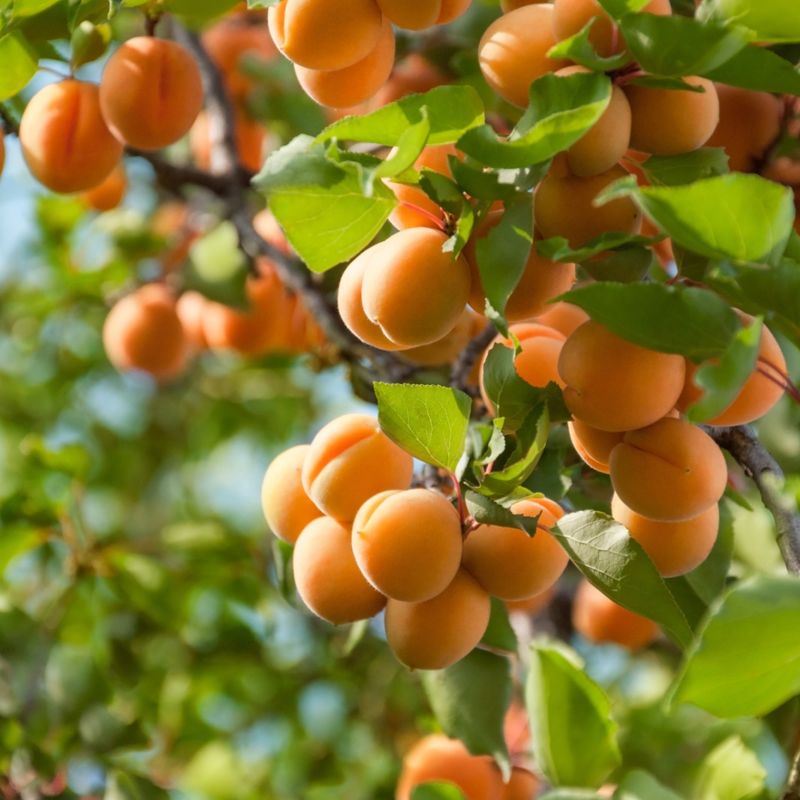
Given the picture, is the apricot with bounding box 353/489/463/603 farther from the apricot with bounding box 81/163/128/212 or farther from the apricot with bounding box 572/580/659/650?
the apricot with bounding box 81/163/128/212

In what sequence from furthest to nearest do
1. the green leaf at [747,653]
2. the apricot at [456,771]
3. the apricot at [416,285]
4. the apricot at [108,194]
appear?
the apricot at [108,194], the apricot at [456,771], the apricot at [416,285], the green leaf at [747,653]

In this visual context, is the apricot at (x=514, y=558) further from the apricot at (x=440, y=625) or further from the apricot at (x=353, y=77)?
the apricot at (x=353, y=77)

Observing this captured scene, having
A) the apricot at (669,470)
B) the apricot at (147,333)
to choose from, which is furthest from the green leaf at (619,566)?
the apricot at (147,333)

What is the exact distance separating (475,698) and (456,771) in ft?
0.52

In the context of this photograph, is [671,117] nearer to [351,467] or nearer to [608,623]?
[351,467]

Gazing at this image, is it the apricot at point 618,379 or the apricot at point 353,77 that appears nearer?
the apricot at point 618,379

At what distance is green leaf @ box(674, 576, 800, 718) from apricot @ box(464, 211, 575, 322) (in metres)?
0.22

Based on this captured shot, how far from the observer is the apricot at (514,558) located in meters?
0.77

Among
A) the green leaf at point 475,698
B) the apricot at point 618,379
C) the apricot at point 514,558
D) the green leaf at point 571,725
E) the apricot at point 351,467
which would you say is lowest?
the green leaf at point 475,698

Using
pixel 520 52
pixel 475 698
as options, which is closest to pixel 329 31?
Answer: pixel 520 52

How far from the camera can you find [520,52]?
74 cm

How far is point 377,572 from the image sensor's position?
2.44 ft

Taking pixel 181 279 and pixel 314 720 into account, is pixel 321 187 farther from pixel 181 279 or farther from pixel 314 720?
pixel 314 720

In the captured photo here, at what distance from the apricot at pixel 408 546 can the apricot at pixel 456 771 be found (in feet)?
1.41
